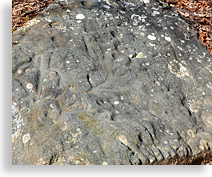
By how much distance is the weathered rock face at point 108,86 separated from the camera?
6.61ft

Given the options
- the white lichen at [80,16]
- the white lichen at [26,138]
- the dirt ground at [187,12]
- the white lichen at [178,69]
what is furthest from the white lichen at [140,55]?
the white lichen at [26,138]

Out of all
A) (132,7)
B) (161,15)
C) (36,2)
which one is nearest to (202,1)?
(161,15)

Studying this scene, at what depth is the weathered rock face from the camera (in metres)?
2.01

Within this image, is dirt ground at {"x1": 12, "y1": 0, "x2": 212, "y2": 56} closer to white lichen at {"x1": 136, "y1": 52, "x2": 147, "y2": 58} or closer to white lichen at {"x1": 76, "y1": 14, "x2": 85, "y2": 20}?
white lichen at {"x1": 76, "y1": 14, "x2": 85, "y2": 20}

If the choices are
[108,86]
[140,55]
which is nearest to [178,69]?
[140,55]

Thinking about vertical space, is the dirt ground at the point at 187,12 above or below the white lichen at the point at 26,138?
above

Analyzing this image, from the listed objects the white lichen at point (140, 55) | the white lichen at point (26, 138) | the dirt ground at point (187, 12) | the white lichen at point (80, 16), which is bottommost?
the white lichen at point (26, 138)

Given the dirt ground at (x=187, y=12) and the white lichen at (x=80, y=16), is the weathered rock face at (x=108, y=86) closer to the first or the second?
the white lichen at (x=80, y=16)

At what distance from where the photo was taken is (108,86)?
8.66 feet

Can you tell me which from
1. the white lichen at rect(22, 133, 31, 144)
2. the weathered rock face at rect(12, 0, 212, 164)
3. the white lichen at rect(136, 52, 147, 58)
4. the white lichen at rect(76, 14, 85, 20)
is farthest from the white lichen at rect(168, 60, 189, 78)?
the white lichen at rect(22, 133, 31, 144)

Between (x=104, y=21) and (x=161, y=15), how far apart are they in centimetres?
125

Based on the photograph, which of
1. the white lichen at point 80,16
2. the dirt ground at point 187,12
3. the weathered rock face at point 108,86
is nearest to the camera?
the weathered rock face at point 108,86
